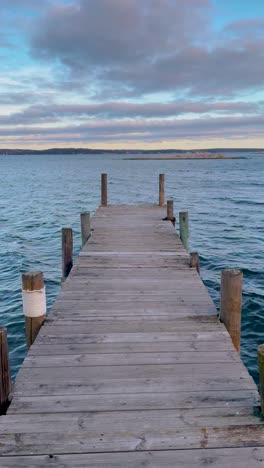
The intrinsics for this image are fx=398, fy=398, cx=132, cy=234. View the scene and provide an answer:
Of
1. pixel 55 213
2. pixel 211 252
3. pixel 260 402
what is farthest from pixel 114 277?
pixel 55 213

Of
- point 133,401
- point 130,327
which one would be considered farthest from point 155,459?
point 130,327

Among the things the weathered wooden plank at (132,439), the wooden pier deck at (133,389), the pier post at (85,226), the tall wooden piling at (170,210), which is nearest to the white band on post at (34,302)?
the wooden pier deck at (133,389)

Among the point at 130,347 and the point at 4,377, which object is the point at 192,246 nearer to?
the point at 130,347

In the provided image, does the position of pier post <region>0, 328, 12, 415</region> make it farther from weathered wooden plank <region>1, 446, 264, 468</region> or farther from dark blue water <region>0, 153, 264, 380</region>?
dark blue water <region>0, 153, 264, 380</region>

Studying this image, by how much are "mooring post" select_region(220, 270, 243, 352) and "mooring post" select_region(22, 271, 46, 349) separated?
2294 millimetres

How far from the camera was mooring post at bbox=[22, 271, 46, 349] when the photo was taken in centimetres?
487

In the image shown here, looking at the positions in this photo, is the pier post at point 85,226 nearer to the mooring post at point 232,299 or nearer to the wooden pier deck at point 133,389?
the wooden pier deck at point 133,389

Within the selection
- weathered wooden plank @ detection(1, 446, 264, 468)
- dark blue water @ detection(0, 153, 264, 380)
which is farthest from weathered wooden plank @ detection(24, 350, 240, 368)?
dark blue water @ detection(0, 153, 264, 380)

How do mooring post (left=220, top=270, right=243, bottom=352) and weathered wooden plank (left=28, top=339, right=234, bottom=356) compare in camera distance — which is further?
mooring post (left=220, top=270, right=243, bottom=352)

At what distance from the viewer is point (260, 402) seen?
11.4 feet

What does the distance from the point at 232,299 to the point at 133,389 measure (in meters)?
1.88

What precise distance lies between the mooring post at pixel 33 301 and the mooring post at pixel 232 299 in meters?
2.29

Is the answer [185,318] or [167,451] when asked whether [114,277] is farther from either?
[167,451]

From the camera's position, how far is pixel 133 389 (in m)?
3.78
